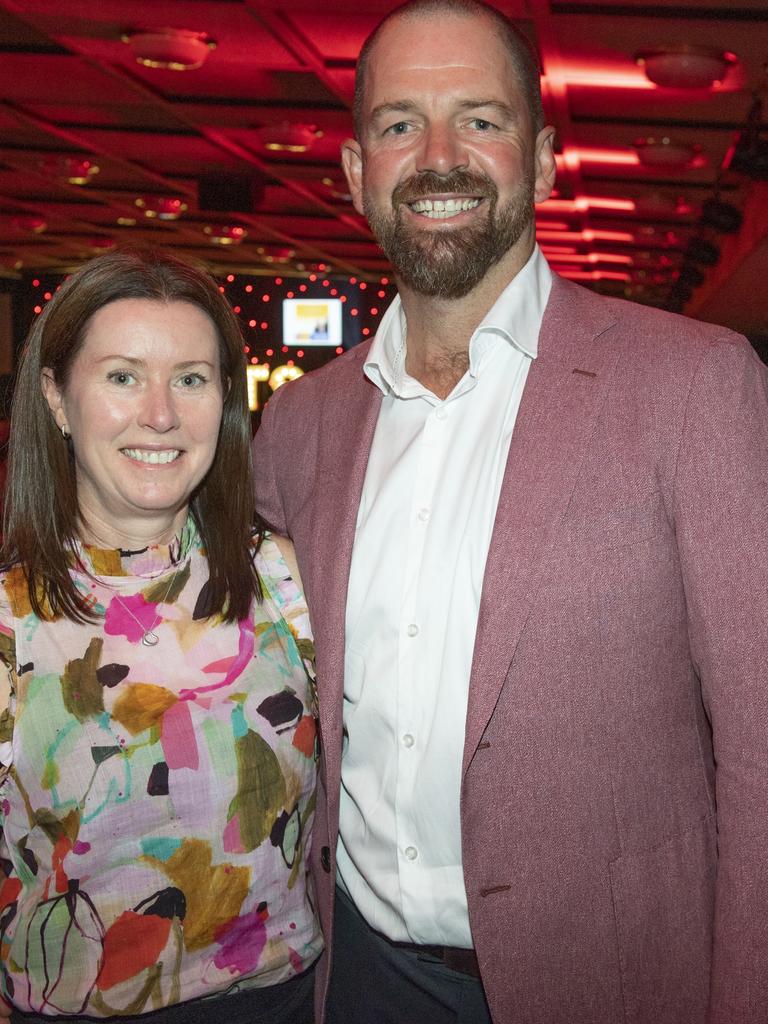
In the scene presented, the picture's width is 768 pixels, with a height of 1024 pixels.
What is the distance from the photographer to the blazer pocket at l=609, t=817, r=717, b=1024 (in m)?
1.62

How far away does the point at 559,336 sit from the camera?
1728mm

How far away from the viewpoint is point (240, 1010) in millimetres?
1699

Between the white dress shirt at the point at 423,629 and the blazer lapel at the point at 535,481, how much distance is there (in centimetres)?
7

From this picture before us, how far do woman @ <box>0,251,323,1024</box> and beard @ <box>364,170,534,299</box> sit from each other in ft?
1.14

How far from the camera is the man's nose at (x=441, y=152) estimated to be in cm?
180

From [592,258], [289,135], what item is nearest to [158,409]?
[289,135]

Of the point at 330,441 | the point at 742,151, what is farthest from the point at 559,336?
the point at 742,151

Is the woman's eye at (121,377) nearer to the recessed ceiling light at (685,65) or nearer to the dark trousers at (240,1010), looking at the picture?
the dark trousers at (240,1010)

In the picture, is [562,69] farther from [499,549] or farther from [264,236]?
[264,236]

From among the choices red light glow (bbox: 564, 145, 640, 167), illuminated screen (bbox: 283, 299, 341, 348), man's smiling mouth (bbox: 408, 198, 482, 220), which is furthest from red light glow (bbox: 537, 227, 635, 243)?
man's smiling mouth (bbox: 408, 198, 482, 220)

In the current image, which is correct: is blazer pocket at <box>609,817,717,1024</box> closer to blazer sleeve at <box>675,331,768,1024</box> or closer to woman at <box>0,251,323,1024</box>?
blazer sleeve at <box>675,331,768,1024</box>

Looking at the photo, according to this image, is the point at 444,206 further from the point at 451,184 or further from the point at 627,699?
the point at 627,699

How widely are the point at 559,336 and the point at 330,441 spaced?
0.50m

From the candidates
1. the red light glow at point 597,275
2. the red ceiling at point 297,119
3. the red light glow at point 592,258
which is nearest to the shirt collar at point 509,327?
the red ceiling at point 297,119
